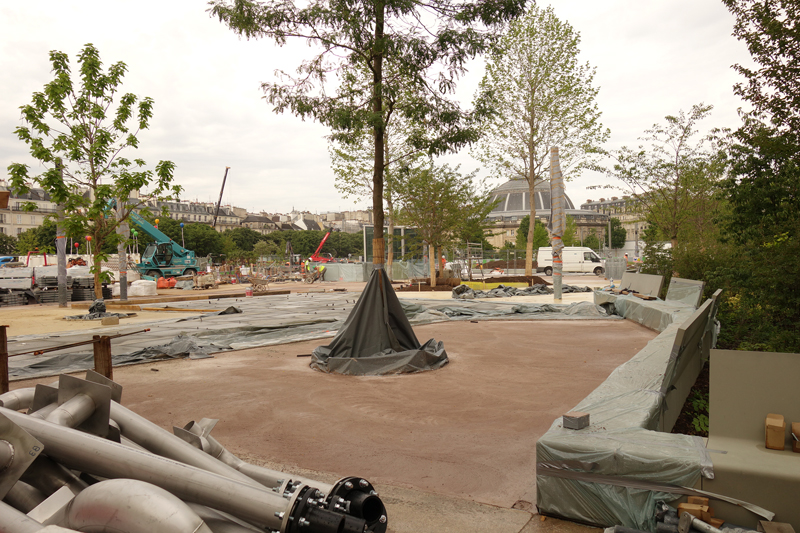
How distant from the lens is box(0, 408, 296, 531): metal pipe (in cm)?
244

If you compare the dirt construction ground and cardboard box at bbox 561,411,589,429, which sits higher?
cardboard box at bbox 561,411,589,429

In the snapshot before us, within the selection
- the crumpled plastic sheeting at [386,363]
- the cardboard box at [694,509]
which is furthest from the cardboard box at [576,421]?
the crumpled plastic sheeting at [386,363]

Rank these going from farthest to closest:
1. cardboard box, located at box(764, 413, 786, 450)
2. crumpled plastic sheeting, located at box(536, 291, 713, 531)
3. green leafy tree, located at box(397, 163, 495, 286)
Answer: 1. green leafy tree, located at box(397, 163, 495, 286)
2. cardboard box, located at box(764, 413, 786, 450)
3. crumpled plastic sheeting, located at box(536, 291, 713, 531)

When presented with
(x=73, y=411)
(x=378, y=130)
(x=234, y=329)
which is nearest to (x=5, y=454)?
(x=73, y=411)

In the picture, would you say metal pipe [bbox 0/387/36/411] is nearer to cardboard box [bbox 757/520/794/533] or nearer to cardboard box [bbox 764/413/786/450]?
cardboard box [bbox 757/520/794/533]

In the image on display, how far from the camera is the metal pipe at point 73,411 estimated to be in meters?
2.84

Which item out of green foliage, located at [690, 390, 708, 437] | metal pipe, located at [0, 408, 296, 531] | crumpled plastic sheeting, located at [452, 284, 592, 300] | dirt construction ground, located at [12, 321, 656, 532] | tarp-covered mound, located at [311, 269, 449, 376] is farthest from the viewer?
crumpled plastic sheeting, located at [452, 284, 592, 300]

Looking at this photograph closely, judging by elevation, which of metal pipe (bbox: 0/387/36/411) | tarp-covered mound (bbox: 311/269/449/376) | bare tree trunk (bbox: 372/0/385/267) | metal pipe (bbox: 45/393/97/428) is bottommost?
tarp-covered mound (bbox: 311/269/449/376)

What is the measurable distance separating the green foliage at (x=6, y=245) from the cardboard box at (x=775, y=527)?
109179 millimetres

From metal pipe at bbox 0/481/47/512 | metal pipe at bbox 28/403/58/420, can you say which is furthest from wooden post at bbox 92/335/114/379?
metal pipe at bbox 0/481/47/512

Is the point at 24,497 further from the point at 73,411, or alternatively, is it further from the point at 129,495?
the point at 129,495

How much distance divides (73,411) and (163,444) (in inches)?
20.9

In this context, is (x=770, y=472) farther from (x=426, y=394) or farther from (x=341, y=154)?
(x=341, y=154)

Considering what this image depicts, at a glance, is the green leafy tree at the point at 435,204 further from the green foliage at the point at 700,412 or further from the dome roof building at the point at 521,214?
the dome roof building at the point at 521,214
